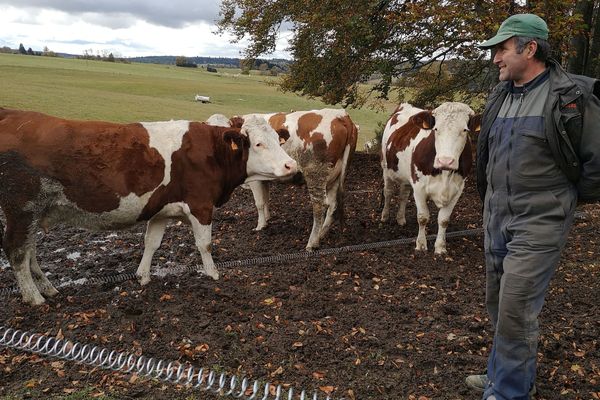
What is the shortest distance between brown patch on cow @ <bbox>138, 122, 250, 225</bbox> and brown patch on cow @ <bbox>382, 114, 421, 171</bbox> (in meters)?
3.16

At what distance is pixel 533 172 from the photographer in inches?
139

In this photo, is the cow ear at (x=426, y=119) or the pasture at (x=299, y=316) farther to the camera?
the cow ear at (x=426, y=119)

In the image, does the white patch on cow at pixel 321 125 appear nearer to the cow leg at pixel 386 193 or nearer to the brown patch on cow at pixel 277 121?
the brown patch on cow at pixel 277 121

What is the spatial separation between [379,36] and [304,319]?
8750 millimetres

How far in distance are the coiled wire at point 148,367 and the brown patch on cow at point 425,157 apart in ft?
15.0

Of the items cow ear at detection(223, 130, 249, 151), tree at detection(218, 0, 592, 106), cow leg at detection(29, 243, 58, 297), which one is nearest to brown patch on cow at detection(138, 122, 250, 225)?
cow ear at detection(223, 130, 249, 151)

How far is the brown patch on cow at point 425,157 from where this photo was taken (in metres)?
7.86

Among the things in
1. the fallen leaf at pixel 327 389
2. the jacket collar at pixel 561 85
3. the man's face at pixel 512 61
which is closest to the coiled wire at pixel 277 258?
the fallen leaf at pixel 327 389

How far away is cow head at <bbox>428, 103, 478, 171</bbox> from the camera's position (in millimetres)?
7195

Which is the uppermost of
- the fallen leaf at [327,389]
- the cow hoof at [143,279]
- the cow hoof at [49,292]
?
the fallen leaf at [327,389]

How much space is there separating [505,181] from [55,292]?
198 inches

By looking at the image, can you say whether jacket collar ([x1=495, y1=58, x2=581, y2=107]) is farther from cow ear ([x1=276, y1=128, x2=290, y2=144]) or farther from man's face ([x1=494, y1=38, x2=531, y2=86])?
cow ear ([x1=276, y1=128, x2=290, y2=144])

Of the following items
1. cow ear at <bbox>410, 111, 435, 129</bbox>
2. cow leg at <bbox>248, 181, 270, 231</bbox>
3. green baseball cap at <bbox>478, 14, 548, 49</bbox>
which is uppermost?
green baseball cap at <bbox>478, 14, 548, 49</bbox>

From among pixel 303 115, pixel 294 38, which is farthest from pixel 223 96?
pixel 303 115
